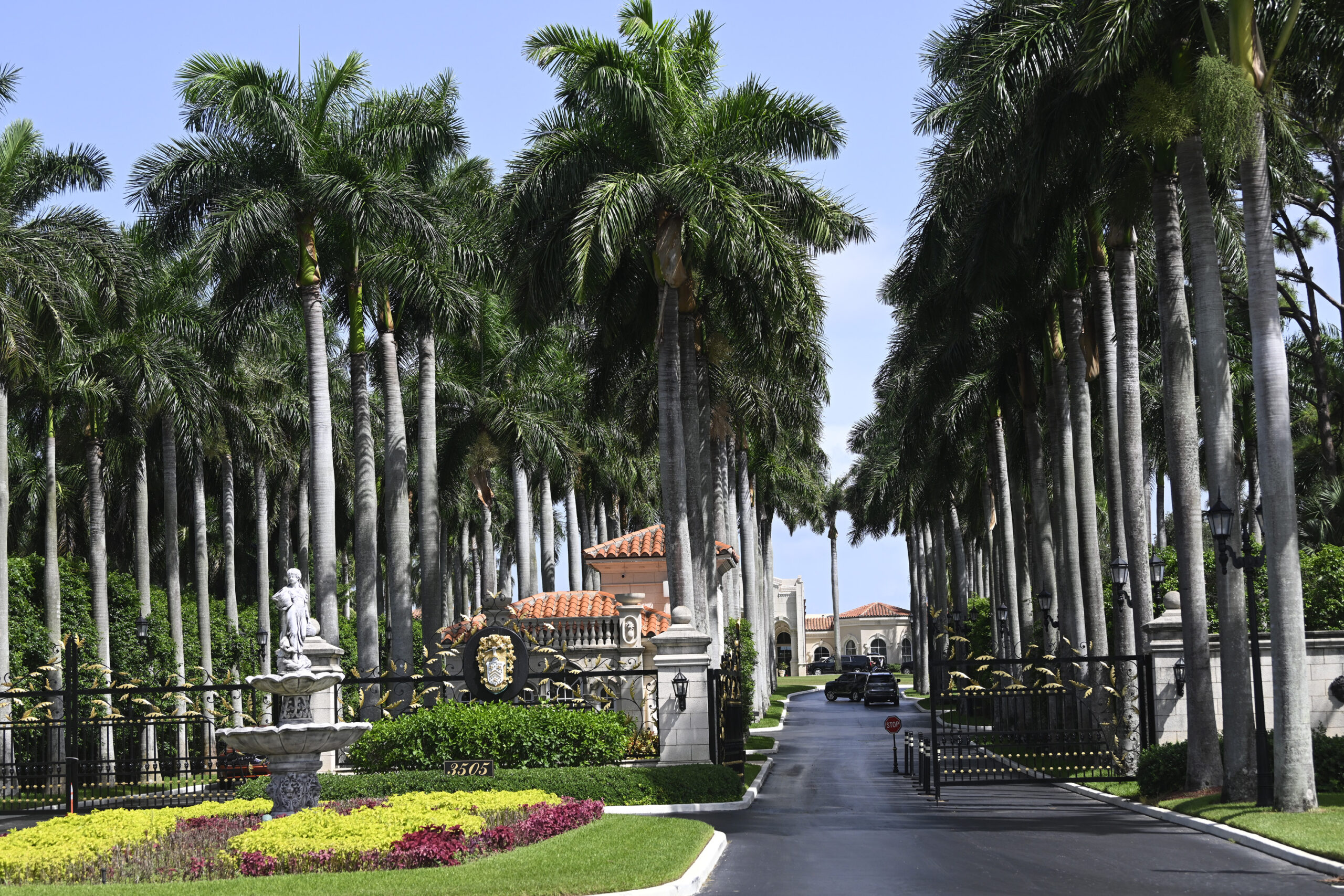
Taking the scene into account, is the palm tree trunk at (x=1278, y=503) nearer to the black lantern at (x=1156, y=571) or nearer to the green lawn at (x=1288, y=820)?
the green lawn at (x=1288, y=820)

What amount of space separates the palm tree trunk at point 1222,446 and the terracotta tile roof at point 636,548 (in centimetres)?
2207

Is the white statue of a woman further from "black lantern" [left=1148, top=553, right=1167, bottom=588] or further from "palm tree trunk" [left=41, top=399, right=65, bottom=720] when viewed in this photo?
"palm tree trunk" [left=41, top=399, right=65, bottom=720]

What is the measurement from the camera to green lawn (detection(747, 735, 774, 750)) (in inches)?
1476

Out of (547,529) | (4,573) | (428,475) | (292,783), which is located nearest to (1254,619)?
(292,783)

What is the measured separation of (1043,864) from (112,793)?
22.6m

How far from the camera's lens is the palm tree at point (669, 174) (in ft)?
84.5

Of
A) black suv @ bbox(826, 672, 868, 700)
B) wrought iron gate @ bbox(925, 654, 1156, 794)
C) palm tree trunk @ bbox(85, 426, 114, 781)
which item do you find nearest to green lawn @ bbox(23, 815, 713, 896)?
wrought iron gate @ bbox(925, 654, 1156, 794)

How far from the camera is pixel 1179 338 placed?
20656 millimetres

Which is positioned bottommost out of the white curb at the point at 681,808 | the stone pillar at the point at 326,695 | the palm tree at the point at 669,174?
the white curb at the point at 681,808

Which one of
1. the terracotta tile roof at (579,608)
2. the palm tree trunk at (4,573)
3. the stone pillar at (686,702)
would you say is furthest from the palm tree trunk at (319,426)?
the stone pillar at (686,702)

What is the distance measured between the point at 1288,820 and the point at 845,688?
60.9m

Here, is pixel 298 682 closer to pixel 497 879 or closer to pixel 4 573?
pixel 497 879

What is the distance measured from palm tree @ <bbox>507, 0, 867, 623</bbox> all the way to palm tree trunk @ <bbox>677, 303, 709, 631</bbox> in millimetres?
367

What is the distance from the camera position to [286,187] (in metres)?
30.0
